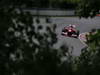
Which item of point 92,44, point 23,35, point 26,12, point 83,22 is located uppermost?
point 26,12

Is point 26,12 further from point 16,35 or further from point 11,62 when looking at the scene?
point 11,62

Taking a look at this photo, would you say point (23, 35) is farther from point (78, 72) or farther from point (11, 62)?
point (78, 72)

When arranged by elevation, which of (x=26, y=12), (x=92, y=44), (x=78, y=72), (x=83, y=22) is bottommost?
(x=83, y=22)

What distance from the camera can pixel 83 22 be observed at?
133ft

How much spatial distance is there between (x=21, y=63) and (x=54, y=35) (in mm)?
413

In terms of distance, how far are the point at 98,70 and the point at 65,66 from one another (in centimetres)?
48

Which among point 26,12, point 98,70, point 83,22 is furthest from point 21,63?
point 83,22

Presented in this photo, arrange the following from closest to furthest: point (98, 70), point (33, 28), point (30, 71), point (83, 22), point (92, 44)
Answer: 1. point (30, 71)
2. point (33, 28)
3. point (98, 70)
4. point (92, 44)
5. point (83, 22)

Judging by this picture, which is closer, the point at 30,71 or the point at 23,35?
the point at 30,71

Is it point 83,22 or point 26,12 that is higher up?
point 26,12

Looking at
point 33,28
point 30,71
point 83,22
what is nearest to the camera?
point 30,71

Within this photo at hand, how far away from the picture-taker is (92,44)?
4.72 meters

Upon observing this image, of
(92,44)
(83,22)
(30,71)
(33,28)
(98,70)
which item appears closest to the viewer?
(30,71)

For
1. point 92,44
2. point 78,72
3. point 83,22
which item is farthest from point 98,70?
point 83,22
